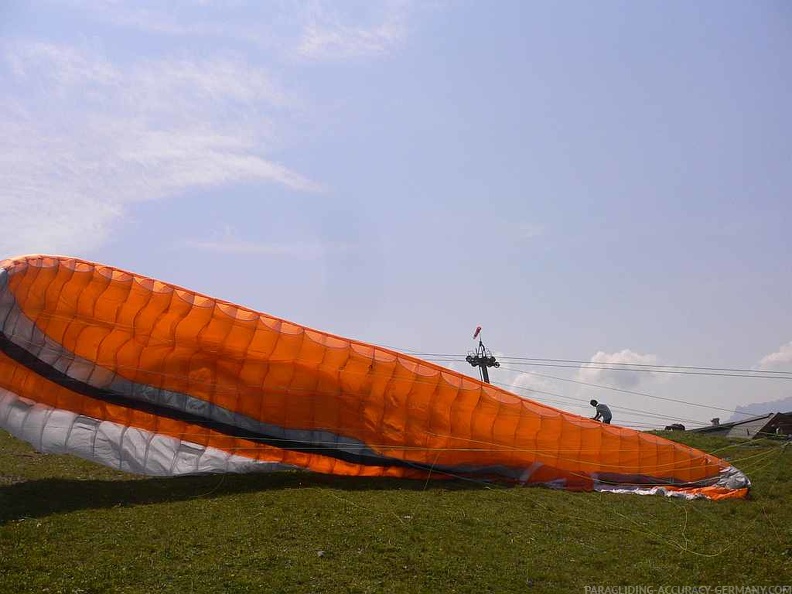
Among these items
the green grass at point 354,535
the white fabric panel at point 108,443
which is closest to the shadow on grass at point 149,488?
the green grass at point 354,535

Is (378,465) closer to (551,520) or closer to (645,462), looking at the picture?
(551,520)

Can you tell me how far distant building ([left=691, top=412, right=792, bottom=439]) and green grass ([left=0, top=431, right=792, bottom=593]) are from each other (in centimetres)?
1083

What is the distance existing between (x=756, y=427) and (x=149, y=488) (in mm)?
25485

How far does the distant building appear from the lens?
30034mm

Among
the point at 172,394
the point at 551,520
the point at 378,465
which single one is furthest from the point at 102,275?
the point at 551,520

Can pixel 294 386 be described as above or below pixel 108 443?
above

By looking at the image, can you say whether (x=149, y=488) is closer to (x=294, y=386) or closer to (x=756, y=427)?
(x=294, y=386)

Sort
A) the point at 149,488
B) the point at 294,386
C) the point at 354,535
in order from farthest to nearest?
the point at 294,386 → the point at 149,488 → the point at 354,535

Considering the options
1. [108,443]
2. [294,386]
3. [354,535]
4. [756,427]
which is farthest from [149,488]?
[756,427]

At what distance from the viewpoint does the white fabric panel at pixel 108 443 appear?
719 inches

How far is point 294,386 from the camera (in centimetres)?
1944

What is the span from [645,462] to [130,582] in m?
14.1

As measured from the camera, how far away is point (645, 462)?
67.0ft

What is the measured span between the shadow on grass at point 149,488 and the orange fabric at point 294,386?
1.91 feet
